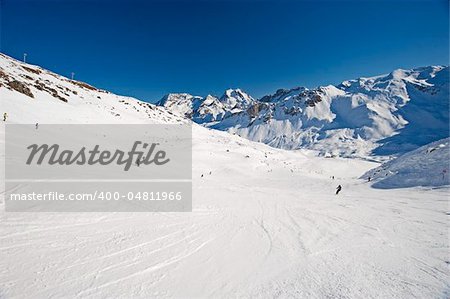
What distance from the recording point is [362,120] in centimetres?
14825

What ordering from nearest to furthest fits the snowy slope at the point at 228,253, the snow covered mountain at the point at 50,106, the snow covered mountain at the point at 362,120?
the snowy slope at the point at 228,253 → the snow covered mountain at the point at 50,106 → the snow covered mountain at the point at 362,120

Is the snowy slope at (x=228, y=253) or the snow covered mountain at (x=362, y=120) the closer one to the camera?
the snowy slope at (x=228, y=253)

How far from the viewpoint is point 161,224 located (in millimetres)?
10094

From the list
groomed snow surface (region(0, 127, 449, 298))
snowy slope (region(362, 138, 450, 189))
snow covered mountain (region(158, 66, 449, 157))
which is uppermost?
snow covered mountain (region(158, 66, 449, 157))

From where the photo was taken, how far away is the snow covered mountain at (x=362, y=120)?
12644cm

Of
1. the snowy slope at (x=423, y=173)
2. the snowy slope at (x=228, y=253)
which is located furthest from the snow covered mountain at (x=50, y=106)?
the snowy slope at (x=423, y=173)

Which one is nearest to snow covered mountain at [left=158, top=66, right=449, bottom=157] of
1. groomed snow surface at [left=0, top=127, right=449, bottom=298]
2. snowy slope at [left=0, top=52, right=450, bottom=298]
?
snowy slope at [left=0, top=52, right=450, bottom=298]

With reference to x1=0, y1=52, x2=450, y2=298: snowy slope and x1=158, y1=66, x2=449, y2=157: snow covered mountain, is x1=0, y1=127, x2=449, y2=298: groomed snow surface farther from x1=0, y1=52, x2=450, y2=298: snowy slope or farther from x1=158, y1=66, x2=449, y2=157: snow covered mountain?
x1=158, y1=66, x2=449, y2=157: snow covered mountain

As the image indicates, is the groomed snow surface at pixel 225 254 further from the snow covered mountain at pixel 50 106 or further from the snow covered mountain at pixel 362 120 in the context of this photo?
the snow covered mountain at pixel 362 120

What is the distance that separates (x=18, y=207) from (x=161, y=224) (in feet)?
17.1

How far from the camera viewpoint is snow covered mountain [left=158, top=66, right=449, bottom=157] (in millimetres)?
126438

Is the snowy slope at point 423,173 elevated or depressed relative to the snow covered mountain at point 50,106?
depressed

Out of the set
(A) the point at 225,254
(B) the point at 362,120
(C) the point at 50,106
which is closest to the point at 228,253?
(A) the point at 225,254

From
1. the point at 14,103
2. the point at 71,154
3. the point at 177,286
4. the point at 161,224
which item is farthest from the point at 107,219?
the point at 14,103
